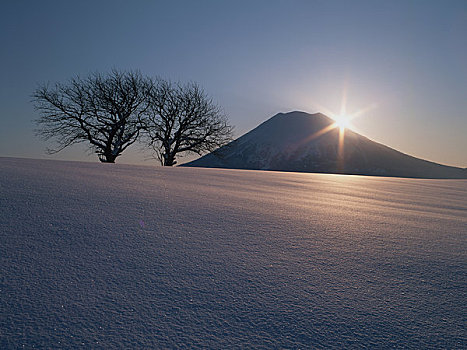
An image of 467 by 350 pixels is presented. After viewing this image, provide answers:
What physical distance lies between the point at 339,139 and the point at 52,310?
56.3m

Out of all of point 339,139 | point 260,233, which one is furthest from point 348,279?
point 339,139

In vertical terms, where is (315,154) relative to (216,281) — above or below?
above

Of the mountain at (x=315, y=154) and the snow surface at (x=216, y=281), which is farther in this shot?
the mountain at (x=315, y=154)

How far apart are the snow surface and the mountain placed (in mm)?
33199

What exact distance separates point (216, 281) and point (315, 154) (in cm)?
4991

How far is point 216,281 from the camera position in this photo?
0.70 m

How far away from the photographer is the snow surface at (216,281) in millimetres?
520

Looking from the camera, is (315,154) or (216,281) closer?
(216,281)

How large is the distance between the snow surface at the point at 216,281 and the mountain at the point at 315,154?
109ft

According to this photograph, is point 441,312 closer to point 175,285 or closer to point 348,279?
point 348,279

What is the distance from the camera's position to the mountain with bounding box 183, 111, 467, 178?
4072cm

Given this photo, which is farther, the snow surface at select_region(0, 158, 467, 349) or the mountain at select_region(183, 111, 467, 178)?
the mountain at select_region(183, 111, 467, 178)

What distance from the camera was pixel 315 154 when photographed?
4806 centimetres

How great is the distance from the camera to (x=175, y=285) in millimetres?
667
